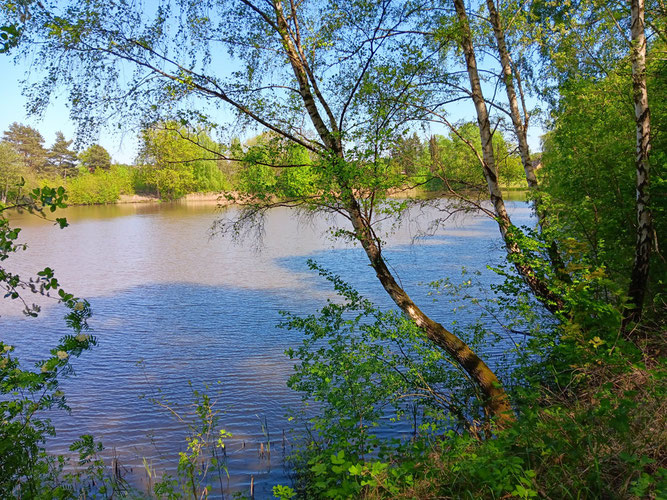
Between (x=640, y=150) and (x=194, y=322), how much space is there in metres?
10.8

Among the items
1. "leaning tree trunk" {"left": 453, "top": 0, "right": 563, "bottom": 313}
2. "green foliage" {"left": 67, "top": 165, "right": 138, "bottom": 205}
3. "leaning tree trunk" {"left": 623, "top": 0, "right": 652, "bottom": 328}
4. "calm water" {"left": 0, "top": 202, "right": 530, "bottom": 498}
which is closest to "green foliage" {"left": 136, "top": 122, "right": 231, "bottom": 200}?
"calm water" {"left": 0, "top": 202, "right": 530, "bottom": 498}

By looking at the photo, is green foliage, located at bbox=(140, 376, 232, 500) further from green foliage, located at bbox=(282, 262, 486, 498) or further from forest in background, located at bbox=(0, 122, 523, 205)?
forest in background, located at bbox=(0, 122, 523, 205)

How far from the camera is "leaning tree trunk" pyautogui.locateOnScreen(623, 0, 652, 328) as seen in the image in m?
5.86

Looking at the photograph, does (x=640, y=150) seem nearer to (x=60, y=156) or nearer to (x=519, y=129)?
(x=519, y=129)

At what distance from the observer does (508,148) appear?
8719 mm

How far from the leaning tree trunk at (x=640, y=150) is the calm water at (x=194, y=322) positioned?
2229mm

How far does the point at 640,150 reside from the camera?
19.7 ft

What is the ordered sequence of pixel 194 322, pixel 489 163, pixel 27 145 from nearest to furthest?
pixel 489 163 < pixel 194 322 < pixel 27 145

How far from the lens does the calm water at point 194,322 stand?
743 cm

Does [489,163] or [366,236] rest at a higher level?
[489,163]

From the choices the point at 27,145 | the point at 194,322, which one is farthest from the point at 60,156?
the point at 194,322

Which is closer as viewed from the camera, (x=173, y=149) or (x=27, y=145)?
(x=173, y=149)

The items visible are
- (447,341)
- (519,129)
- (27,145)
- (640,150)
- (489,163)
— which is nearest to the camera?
(640,150)

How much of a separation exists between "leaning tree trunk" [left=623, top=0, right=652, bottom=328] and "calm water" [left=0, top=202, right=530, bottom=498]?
2229 mm
